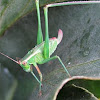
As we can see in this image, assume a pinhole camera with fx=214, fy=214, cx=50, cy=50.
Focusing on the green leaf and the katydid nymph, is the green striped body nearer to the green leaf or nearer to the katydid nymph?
the katydid nymph

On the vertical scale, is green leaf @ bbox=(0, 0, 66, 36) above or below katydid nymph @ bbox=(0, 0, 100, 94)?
above

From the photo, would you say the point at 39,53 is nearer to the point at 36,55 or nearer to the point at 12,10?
the point at 36,55

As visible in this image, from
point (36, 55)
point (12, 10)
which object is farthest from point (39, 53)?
point (12, 10)

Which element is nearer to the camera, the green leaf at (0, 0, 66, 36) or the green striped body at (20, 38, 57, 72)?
the green leaf at (0, 0, 66, 36)

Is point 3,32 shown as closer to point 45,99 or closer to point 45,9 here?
point 45,9

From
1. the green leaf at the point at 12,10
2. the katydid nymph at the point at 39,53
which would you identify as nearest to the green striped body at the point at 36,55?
the katydid nymph at the point at 39,53

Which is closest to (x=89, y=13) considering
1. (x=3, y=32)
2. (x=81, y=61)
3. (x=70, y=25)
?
(x=70, y=25)

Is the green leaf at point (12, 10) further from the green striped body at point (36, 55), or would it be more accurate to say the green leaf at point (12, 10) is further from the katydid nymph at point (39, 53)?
the green striped body at point (36, 55)

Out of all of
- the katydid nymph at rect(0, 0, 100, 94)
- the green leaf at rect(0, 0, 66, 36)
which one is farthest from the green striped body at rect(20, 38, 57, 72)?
the green leaf at rect(0, 0, 66, 36)
